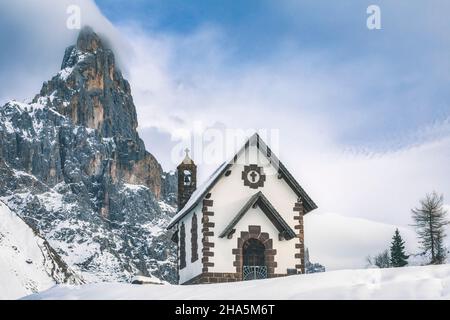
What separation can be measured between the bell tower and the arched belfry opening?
397 inches

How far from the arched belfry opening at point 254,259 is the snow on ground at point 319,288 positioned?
74.4ft

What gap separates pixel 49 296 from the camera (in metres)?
11.1

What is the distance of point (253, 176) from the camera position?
34719 millimetres

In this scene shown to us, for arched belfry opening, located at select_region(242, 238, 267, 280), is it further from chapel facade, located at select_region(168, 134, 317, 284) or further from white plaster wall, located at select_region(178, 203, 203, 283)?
white plaster wall, located at select_region(178, 203, 203, 283)

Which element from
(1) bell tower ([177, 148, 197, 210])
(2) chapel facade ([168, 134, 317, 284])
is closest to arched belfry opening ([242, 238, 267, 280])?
(2) chapel facade ([168, 134, 317, 284])

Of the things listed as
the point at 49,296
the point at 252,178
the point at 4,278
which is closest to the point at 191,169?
the point at 252,178

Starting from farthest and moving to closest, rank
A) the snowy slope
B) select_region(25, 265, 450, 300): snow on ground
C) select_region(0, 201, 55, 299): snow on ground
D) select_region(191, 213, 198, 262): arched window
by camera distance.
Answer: select_region(191, 213, 198, 262): arched window
the snowy slope
select_region(0, 201, 55, 299): snow on ground
select_region(25, 265, 450, 300): snow on ground

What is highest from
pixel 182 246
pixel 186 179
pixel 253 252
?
pixel 186 179

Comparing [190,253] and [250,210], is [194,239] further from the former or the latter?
[250,210]

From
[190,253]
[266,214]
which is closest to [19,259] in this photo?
[190,253]

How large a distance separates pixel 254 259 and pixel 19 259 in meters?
10.1

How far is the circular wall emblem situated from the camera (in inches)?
1363
